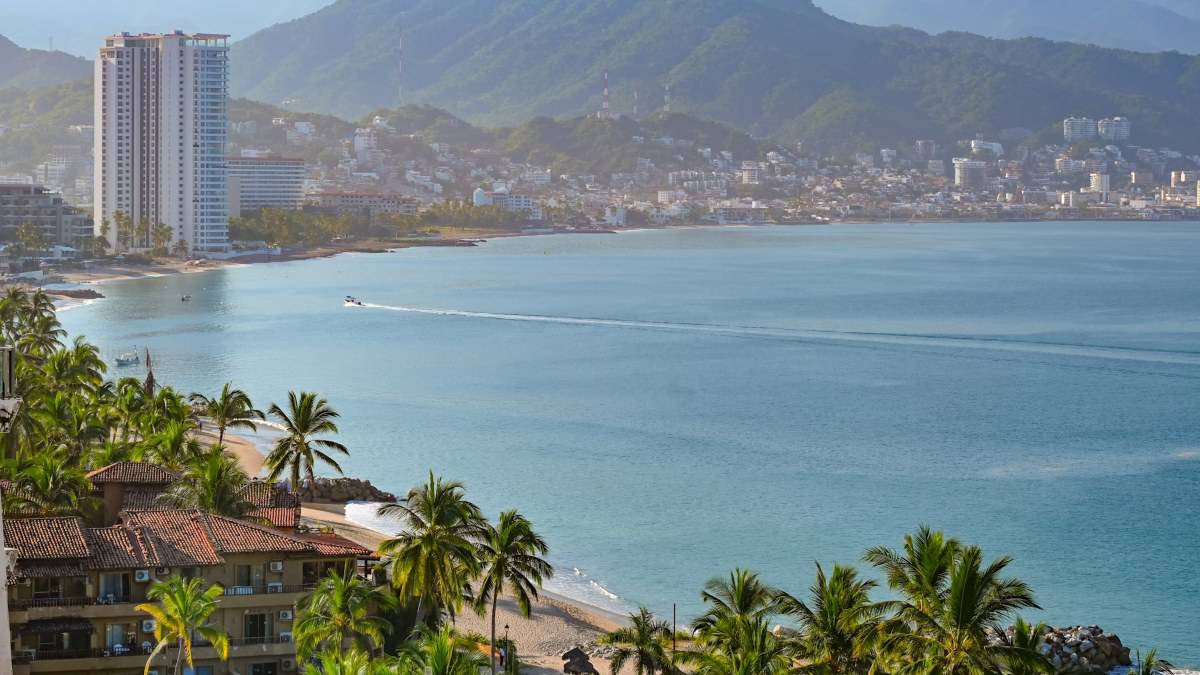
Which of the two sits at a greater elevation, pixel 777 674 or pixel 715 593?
pixel 777 674

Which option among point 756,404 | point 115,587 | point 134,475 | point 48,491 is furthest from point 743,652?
point 756,404

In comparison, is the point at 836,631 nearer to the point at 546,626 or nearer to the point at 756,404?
the point at 546,626

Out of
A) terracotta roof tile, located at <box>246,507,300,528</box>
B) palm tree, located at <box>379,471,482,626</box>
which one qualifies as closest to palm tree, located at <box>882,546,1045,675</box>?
palm tree, located at <box>379,471,482,626</box>

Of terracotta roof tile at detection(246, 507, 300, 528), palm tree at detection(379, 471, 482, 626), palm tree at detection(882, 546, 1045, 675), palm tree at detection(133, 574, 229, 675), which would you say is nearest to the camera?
palm tree at detection(882, 546, 1045, 675)

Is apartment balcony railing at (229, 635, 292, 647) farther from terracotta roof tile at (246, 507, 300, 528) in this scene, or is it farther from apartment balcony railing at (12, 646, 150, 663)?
terracotta roof tile at (246, 507, 300, 528)

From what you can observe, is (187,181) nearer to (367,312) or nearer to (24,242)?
(24,242)

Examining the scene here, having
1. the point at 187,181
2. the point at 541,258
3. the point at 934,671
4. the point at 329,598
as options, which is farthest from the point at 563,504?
the point at 541,258
